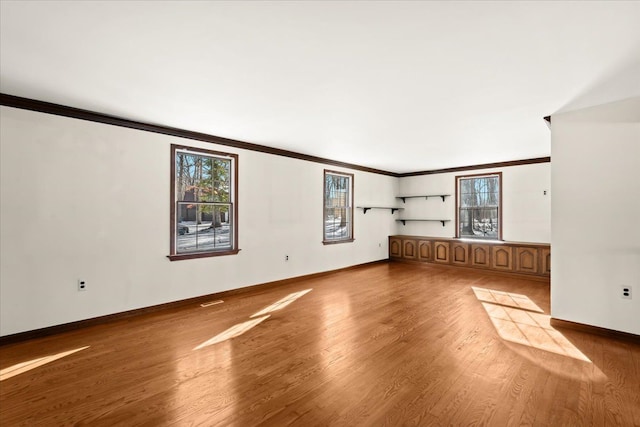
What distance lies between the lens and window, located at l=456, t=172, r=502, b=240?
7.02 m

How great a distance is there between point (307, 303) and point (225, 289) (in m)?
1.39

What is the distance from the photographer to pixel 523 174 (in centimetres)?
659

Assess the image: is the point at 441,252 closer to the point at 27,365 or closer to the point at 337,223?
the point at 337,223

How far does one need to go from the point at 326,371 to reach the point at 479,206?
629cm

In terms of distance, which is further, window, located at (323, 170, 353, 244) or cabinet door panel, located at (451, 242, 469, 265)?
cabinet door panel, located at (451, 242, 469, 265)

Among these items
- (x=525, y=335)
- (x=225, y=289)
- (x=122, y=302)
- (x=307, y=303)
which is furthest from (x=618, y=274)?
(x=122, y=302)

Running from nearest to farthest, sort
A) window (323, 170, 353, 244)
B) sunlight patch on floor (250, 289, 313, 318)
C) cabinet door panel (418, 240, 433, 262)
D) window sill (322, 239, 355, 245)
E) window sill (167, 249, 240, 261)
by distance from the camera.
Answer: sunlight patch on floor (250, 289, 313, 318), window sill (167, 249, 240, 261), window sill (322, 239, 355, 245), window (323, 170, 353, 244), cabinet door panel (418, 240, 433, 262)

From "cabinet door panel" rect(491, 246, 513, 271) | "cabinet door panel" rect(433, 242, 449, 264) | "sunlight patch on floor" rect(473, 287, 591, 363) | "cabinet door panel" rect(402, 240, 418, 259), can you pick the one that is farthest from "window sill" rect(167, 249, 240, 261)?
"cabinet door panel" rect(491, 246, 513, 271)

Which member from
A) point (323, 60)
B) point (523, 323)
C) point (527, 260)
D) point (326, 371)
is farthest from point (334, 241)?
point (323, 60)

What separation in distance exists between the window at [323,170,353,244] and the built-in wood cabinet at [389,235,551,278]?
1.85m

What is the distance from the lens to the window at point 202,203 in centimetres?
439

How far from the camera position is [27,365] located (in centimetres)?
265

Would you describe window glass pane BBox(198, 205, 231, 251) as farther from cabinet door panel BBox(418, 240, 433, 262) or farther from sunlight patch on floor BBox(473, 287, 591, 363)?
cabinet door panel BBox(418, 240, 433, 262)

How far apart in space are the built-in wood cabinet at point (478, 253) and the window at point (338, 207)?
1849 millimetres
